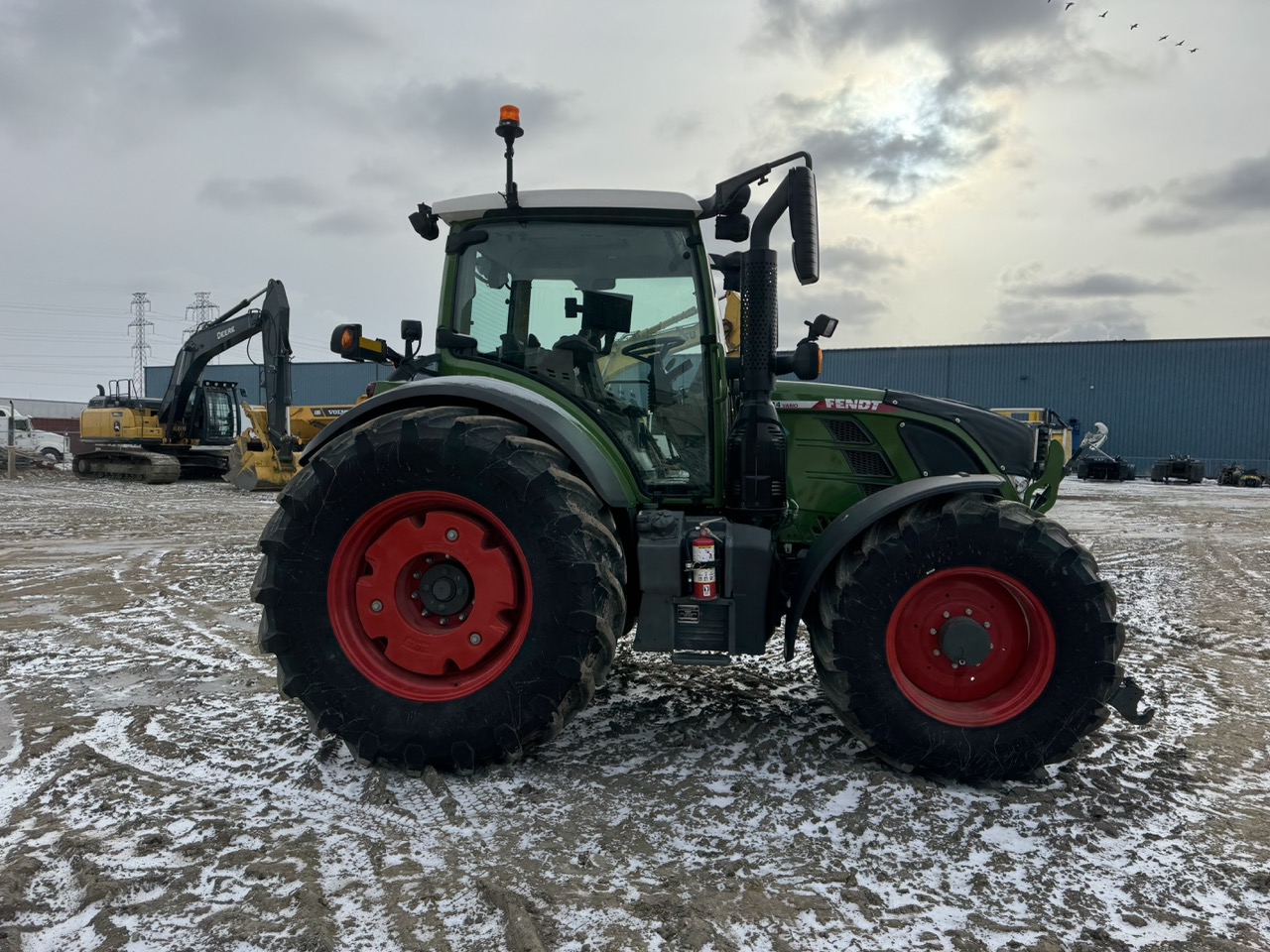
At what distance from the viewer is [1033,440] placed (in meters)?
3.73

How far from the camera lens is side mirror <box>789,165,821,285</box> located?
9.63ft

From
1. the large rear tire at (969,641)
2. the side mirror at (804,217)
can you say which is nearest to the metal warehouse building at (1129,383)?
the side mirror at (804,217)

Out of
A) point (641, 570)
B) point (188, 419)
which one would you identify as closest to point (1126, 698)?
point (641, 570)

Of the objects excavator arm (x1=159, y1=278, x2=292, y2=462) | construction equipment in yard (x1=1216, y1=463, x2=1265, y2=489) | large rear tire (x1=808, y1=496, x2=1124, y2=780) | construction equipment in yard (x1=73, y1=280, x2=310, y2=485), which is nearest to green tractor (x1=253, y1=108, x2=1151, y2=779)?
large rear tire (x1=808, y1=496, x2=1124, y2=780)

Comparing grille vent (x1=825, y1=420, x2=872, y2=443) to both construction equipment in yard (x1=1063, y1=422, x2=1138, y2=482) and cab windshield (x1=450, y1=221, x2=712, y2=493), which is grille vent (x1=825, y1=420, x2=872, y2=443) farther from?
construction equipment in yard (x1=1063, y1=422, x2=1138, y2=482)

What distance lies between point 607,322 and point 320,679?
6.10 feet

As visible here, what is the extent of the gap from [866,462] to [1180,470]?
2660 cm

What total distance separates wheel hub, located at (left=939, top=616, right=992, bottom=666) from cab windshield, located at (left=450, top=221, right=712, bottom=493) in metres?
1.14

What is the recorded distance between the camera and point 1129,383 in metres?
29.1

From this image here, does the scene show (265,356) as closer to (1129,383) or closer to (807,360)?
(807,360)

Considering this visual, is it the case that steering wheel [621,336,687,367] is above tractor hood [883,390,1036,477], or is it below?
above

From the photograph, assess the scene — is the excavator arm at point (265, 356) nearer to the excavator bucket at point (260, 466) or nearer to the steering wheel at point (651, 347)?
the excavator bucket at point (260, 466)

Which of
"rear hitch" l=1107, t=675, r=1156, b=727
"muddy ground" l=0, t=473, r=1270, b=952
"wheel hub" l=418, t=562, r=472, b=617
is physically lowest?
"muddy ground" l=0, t=473, r=1270, b=952

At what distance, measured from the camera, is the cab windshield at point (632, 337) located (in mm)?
3383
